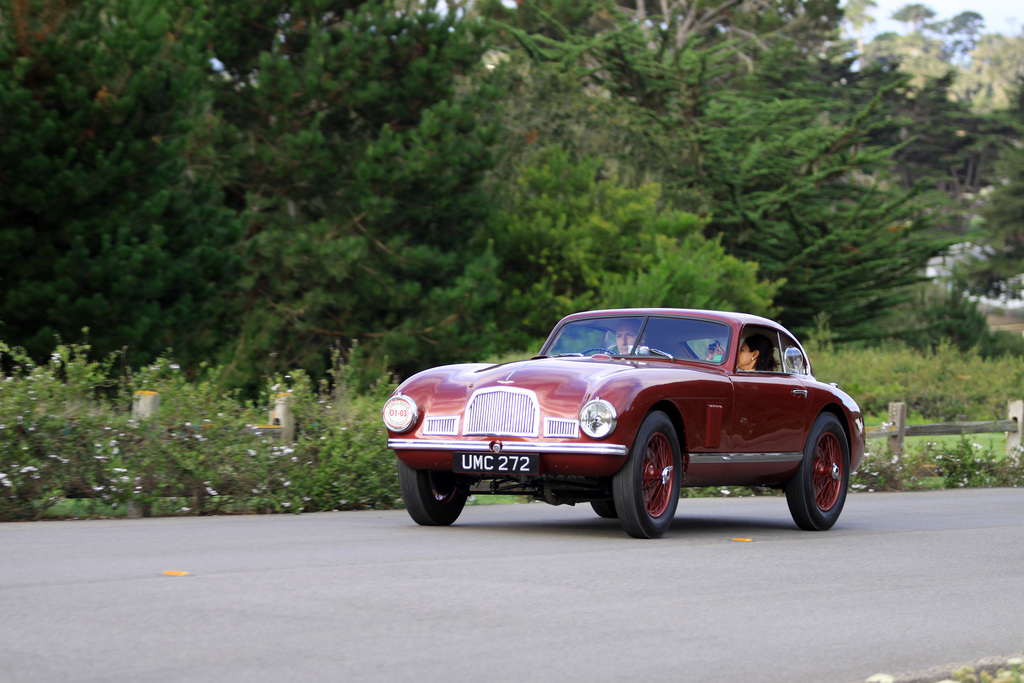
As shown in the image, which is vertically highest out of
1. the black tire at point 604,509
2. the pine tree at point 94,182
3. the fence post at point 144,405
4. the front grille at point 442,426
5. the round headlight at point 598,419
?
the pine tree at point 94,182

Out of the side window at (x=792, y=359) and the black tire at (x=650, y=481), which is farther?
the side window at (x=792, y=359)

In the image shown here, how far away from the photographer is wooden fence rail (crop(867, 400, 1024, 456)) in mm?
20734

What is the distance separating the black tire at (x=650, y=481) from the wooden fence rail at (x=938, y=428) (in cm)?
1156

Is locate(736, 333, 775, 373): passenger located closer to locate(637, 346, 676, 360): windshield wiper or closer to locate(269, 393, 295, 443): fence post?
locate(637, 346, 676, 360): windshield wiper

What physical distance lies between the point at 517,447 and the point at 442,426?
651mm

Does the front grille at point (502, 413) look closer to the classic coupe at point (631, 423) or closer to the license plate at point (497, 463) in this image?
the classic coupe at point (631, 423)

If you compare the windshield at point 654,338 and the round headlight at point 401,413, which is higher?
the windshield at point 654,338

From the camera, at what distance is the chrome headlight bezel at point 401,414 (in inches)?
386

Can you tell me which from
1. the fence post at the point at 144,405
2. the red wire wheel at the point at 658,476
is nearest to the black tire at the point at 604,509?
the red wire wheel at the point at 658,476

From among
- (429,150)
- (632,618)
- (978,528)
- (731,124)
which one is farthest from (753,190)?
(632,618)

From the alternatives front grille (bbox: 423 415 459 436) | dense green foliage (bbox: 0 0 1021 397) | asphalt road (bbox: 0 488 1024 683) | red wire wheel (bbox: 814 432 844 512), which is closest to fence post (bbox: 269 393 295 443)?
asphalt road (bbox: 0 488 1024 683)

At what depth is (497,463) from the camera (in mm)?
9352

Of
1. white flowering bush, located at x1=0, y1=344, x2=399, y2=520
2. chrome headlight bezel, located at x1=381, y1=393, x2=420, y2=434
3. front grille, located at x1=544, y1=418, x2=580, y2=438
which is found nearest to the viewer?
front grille, located at x1=544, y1=418, x2=580, y2=438

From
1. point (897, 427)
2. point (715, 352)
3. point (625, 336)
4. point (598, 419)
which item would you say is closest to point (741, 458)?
point (715, 352)
